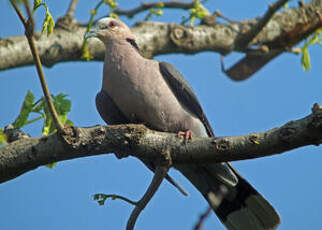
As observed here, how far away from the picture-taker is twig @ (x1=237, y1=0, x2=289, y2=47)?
5.56 meters

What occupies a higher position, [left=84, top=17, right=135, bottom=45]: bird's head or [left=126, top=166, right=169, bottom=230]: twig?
[left=84, top=17, right=135, bottom=45]: bird's head

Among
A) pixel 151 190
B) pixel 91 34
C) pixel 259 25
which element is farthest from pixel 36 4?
pixel 259 25

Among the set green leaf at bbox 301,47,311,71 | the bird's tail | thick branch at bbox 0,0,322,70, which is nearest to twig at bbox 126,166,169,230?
the bird's tail

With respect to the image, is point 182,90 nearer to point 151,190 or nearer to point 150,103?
point 150,103

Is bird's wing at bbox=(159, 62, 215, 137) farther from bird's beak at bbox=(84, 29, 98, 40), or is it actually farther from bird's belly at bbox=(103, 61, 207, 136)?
bird's beak at bbox=(84, 29, 98, 40)

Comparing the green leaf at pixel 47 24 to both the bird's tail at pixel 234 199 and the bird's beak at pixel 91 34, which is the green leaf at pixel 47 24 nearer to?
the bird's tail at pixel 234 199

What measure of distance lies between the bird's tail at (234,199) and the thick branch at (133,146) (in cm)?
114

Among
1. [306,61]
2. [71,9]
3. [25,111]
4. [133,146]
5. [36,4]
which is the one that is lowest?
[133,146]

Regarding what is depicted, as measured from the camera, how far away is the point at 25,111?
4.16 metres

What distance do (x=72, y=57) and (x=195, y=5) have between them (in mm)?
1715

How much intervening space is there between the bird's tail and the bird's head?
181 centimetres

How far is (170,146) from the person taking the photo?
11.8 feet

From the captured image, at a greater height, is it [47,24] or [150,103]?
[47,24]

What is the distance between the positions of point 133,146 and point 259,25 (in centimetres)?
321
